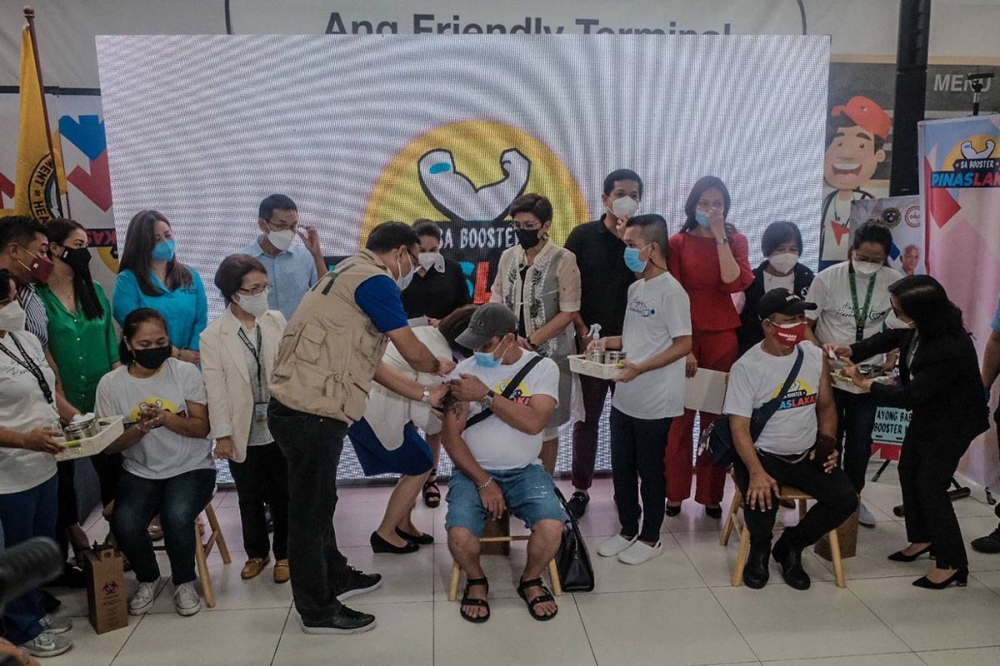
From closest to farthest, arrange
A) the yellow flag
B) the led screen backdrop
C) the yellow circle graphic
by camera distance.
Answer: the yellow flag → the led screen backdrop → the yellow circle graphic

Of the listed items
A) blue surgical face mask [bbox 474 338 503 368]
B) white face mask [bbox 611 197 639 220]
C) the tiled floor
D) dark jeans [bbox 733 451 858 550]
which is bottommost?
the tiled floor

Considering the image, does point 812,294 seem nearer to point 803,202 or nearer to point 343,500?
point 803,202

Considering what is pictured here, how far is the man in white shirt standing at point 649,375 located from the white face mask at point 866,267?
0.96 metres

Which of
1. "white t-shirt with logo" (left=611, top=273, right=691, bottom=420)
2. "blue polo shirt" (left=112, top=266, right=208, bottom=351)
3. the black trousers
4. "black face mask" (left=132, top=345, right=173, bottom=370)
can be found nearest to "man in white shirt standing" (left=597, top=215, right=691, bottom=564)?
"white t-shirt with logo" (left=611, top=273, right=691, bottom=420)

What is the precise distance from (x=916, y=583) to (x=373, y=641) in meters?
2.32

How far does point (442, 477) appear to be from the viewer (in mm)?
4516

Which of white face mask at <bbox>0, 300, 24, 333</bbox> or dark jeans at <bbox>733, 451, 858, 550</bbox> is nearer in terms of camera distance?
white face mask at <bbox>0, 300, 24, 333</bbox>

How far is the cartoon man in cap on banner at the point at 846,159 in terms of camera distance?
17.3ft

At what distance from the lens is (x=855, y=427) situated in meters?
3.57

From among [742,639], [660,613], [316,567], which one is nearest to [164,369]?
[316,567]

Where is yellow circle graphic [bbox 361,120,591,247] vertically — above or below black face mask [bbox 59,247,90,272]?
above

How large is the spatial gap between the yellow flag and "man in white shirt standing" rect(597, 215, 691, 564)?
10.2 feet

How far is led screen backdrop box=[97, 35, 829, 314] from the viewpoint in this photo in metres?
4.12

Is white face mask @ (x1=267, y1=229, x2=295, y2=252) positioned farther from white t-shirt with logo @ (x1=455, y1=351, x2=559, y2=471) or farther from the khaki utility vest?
white t-shirt with logo @ (x1=455, y1=351, x2=559, y2=471)
